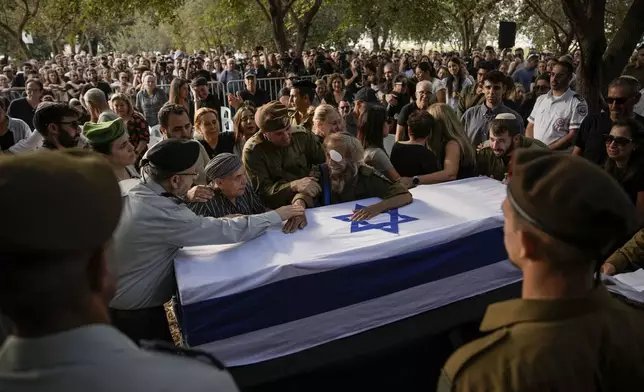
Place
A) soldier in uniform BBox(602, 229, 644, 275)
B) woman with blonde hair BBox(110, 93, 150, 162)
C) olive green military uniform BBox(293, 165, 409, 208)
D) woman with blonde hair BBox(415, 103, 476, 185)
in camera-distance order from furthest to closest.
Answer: woman with blonde hair BBox(110, 93, 150, 162), woman with blonde hair BBox(415, 103, 476, 185), olive green military uniform BBox(293, 165, 409, 208), soldier in uniform BBox(602, 229, 644, 275)

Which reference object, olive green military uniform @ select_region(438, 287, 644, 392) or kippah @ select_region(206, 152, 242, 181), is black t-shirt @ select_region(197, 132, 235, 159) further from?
olive green military uniform @ select_region(438, 287, 644, 392)

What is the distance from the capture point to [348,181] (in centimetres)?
319

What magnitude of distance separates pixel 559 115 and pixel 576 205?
4.39 meters

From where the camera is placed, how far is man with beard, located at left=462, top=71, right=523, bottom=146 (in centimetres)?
495

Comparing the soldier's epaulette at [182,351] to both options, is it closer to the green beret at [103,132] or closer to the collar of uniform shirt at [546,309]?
the collar of uniform shirt at [546,309]

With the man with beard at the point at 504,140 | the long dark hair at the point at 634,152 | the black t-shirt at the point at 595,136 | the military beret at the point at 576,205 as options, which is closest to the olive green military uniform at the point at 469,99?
the black t-shirt at the point at 595,136

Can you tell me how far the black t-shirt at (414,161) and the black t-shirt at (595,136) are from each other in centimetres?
125

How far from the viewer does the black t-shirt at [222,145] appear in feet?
14.6

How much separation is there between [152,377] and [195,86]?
602cm

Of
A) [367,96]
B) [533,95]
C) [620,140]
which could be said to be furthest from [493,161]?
[533,95]

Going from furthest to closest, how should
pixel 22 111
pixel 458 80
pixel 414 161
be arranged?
pixel 458 80 < pixel 22 111 < pixel 414 161

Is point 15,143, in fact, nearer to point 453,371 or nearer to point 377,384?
point 377,384

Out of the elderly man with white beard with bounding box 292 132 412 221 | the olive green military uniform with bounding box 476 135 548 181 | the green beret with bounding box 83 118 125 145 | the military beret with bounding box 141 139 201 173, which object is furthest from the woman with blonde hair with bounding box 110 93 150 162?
the olive green military uniform with bounding box 476 135 548 181

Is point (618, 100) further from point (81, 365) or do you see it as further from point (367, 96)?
point (81, 365)
